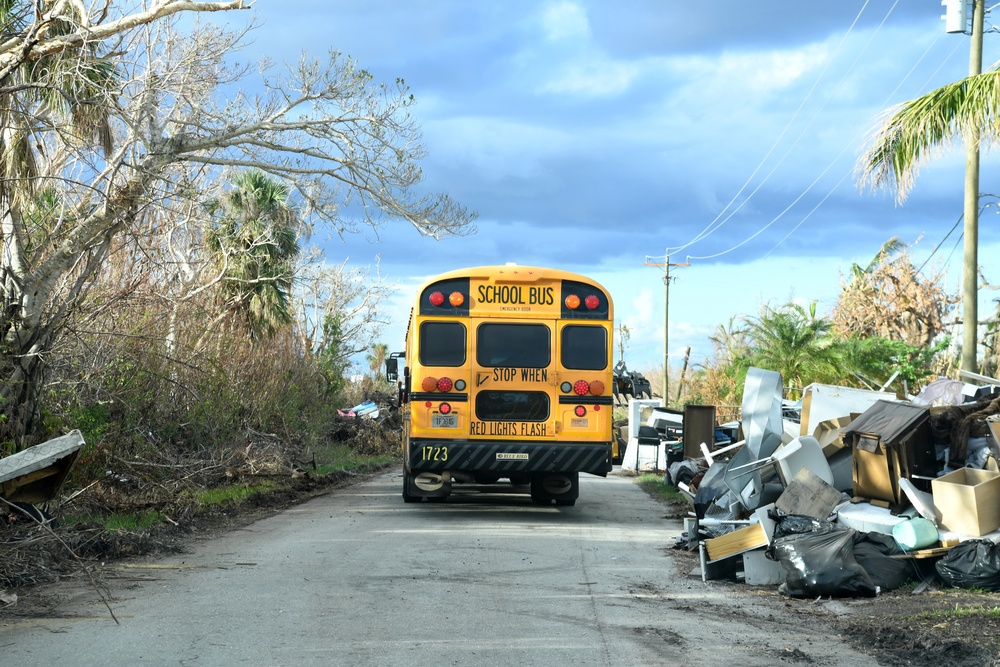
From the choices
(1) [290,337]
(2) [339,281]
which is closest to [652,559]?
(1) [290,337]

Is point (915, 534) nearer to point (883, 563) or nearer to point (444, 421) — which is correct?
point (883, 563)

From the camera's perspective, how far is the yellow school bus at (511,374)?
14.3 metres

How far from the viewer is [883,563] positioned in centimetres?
868

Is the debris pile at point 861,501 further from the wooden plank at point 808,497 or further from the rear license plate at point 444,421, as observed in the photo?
the rear license plate at point 444,421

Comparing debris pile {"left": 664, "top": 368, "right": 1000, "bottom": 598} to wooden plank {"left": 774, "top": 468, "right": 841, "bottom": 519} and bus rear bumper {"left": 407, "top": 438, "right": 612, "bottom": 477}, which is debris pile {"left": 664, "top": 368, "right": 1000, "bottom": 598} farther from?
bus rear bumper {"left": 407, "top": 438, "right": 612, "bottom": 477}

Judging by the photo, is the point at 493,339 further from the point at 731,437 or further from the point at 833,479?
the point at 731,437

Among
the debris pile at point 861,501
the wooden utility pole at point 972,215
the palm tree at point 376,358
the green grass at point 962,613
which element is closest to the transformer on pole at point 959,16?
the wooden utility pole at point 972,215

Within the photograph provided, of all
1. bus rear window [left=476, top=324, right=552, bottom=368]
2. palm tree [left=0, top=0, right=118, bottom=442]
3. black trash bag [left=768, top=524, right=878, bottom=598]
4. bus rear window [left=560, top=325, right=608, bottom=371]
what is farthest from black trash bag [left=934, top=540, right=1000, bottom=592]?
palm tree [left=0, top=0, right=118, bottom=442]

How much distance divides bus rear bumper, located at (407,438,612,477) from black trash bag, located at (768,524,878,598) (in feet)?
18.1

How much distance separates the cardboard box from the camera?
8773mm

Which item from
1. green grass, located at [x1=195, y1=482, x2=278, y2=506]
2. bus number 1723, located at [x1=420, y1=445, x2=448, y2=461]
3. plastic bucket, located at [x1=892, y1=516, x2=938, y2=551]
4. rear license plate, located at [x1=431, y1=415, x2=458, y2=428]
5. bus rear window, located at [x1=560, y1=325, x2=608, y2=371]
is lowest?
green grass, located at [x1=195, y1=482, x2=278, y2=506]

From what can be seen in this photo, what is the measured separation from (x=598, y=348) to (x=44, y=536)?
8218mm

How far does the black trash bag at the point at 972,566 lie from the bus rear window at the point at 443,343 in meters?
7.51

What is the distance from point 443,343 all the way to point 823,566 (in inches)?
285
